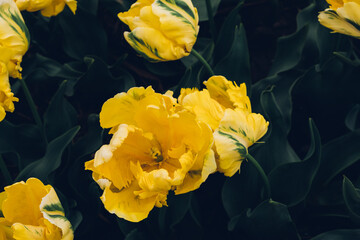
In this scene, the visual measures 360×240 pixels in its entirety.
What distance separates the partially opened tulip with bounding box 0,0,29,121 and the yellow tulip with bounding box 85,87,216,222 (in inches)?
9.1

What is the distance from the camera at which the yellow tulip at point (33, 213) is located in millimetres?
862

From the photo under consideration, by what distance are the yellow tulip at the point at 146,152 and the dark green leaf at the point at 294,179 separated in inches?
14.6

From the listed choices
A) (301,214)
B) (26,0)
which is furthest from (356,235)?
(26,0)

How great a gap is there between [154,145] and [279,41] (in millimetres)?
713

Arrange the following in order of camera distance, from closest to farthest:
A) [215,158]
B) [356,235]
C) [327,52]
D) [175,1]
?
[215,158] → [175,1] → [356,235] → [327,52]

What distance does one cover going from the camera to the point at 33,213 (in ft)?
3.14

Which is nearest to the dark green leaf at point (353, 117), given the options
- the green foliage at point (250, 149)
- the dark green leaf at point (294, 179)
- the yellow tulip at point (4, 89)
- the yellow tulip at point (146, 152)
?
the green foliage at point (250, 149)

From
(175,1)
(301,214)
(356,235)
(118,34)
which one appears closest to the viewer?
(175,1)

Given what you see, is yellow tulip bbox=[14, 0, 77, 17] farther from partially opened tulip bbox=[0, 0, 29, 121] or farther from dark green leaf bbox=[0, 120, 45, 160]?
dark green leaf bbox=[0, 120, 45, 160]

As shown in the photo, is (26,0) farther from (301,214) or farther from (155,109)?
(301,214)

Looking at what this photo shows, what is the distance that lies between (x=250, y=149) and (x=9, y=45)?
60cm

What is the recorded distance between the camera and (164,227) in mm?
1207

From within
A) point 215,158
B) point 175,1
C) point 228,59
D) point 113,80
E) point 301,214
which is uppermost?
point 175,1

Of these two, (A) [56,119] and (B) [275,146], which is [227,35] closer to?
(B) [275,146]
